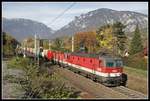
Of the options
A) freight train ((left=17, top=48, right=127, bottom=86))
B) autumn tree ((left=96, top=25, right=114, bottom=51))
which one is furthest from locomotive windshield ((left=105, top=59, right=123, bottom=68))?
autumn tree ((left=96, top=25, right=114, bottom=51))

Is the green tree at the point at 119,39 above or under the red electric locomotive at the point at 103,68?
above

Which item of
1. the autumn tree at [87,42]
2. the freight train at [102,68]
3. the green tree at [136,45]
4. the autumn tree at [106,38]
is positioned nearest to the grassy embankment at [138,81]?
the freight train at [102,68]

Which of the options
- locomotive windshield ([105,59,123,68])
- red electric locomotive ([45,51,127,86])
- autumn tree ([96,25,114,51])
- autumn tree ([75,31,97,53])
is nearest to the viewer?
red electric locomotive ([45,51,127,86])

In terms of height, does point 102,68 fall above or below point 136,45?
below

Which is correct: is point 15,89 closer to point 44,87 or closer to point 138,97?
point 44,87

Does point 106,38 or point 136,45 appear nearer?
point 136,45

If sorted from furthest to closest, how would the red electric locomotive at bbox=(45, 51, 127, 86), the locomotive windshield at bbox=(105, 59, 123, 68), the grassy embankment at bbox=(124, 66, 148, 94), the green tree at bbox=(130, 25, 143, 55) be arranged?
the green tree at bbox=(130, 25, 143, 55) < the grassy embankment at bbox=(124, 66, 148, 94) < the locomotive windshield at bbox=(105, 59, 123, 68) < the red electric locomotive at bbox=(45, 51, 127, 86)

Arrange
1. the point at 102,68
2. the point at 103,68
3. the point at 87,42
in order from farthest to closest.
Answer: the point at 87,42 → the point at 102,68 → the point at 103,68

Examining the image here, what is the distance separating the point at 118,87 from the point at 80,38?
73.6 meters

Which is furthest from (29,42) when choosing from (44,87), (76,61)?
(44,87)

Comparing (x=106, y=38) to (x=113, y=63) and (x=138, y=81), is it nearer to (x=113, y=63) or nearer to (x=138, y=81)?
(x=138, y=81)

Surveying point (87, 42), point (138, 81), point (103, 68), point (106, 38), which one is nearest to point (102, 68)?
point (103, 68)

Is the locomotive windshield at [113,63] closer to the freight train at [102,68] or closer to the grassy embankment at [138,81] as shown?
the freight train at [102,68]

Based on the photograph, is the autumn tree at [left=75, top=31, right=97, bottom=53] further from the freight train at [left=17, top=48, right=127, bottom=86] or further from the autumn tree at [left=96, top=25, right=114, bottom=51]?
the freight train at [left=17, top=48, right=127, bottom=86]
